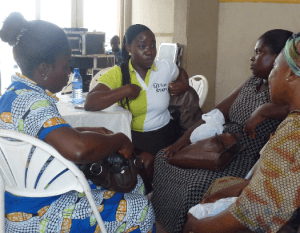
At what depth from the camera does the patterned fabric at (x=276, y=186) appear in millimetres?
915

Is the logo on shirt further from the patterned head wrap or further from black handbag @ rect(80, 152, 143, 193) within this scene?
the patterned head wrap

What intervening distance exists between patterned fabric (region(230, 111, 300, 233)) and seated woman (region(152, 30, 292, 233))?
0.74 m

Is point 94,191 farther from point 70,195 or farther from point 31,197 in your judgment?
point 31,197

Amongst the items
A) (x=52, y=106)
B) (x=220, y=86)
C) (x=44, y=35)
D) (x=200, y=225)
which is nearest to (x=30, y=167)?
(x=52, y=106)

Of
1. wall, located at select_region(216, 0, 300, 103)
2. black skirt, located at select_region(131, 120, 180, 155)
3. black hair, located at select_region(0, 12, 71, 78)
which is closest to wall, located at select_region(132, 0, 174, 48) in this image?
wall, located at select_region(216, 0, 300, 103)

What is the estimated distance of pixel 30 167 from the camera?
118cm

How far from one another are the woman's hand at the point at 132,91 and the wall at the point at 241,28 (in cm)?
318

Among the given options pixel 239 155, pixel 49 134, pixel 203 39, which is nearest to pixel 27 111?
pixel 49 134

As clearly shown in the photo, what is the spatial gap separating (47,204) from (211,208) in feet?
1.99

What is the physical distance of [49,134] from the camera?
1109 mm

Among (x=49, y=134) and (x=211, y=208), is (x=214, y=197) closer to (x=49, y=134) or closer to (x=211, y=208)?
(x=211, y=208)

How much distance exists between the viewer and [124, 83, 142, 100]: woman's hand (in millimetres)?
2207

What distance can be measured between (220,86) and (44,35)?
13.9 feet

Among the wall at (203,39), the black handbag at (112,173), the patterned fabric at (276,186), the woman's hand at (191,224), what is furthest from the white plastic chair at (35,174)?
the wall at (203,39)
